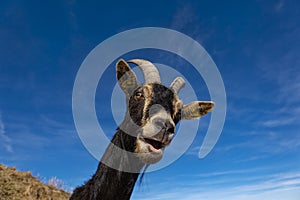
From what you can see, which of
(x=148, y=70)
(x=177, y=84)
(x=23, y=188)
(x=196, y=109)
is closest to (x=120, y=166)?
(x=148, y=70)

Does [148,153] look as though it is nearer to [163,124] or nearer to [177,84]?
[163,124]

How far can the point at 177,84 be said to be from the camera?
8.96m

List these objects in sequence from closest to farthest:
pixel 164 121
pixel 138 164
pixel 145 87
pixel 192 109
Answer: pixel 164 121
pixel 138 164
pixel 145 87
pixel 192 109

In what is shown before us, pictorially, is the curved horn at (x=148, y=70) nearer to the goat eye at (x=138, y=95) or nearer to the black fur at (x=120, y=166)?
the goat eye at (x=138, y=95)

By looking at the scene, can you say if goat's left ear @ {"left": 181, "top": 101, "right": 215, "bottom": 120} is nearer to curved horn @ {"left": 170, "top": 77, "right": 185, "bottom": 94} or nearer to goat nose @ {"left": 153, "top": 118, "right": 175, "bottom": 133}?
curved horn @ {"left": 170, "top": 77, "right": 185, "bottom": 94}

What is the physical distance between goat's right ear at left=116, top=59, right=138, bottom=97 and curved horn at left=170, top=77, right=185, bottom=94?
139cm

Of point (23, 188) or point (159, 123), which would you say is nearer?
point (159, 123)

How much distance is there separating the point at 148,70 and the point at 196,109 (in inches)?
67.7

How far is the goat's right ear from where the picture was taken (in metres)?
7.87

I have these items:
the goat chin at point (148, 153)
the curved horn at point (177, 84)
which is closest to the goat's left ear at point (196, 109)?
the curved horn at point (177, 84)

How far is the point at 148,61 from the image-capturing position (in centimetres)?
884

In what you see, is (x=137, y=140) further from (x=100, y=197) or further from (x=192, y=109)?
(x=192, y=109)

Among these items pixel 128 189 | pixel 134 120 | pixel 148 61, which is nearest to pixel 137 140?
pixel 134 120

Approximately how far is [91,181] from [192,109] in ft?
10.9
